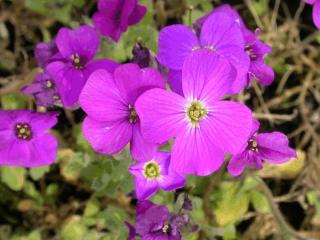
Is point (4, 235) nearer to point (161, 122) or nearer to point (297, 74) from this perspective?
point (161, 122)

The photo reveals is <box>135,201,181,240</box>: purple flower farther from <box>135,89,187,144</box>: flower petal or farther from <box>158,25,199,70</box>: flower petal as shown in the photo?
<box>158,25,199,70</box>: flower petal

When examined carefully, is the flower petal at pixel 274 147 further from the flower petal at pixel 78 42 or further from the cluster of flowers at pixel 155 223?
the flower petal at pixel 78 42

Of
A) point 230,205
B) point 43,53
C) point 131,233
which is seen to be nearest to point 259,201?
point 230,205

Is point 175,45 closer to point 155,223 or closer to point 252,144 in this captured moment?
point 252,144

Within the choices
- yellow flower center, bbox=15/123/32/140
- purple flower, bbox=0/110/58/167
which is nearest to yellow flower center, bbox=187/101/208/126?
purple flower, bbox=0/110/58/167

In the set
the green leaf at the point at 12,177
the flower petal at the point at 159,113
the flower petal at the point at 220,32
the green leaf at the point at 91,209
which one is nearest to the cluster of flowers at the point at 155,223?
the flower petal at the point at 159,113

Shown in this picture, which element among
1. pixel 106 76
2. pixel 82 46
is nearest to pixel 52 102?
pixel 82 46
